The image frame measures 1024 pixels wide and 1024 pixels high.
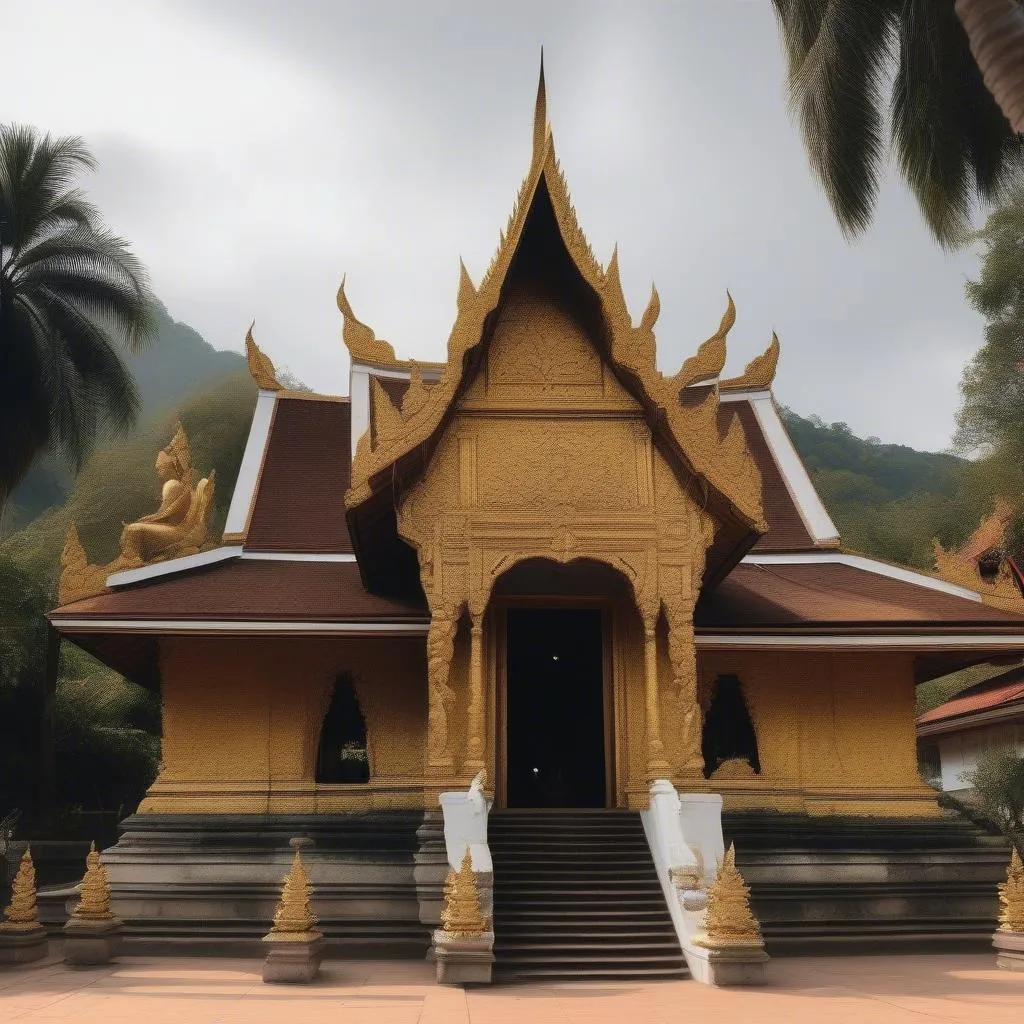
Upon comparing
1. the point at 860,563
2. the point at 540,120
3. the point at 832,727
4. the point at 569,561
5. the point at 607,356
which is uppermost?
the point at 540,120

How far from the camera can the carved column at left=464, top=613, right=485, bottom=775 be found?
9258mm

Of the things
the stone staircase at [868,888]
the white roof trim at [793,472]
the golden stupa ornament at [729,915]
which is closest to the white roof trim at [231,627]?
the stone staircase at [868,888]

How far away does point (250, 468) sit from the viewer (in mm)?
14117

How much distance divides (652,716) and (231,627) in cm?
398

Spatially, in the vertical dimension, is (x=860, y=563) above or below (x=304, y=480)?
below

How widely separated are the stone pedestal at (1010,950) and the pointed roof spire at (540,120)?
294 inches

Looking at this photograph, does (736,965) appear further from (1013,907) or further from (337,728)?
(337,728)

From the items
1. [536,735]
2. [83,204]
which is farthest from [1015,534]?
[83,204]

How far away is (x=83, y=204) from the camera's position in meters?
17.0

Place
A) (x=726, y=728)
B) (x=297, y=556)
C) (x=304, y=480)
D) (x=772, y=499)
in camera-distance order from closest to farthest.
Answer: (x=726, y=728), (x=297, y=556), (x=772, y=499), (x=304, y=480)

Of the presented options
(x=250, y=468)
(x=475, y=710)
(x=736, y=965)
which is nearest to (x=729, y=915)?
(x=736, y=965)

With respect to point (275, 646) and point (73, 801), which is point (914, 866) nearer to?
point (275, 646)

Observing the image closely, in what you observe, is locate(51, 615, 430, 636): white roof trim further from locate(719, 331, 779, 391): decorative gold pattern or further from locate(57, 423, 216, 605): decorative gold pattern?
locate(719, 331, 779, 391): decorative gold pattern

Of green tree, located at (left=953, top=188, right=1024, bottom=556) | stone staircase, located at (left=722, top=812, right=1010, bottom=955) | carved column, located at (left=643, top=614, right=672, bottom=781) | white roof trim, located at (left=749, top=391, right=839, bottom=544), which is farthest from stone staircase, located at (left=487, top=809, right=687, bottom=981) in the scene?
green tree, located at (left=953, top=188, right=1024, bottom=556)
